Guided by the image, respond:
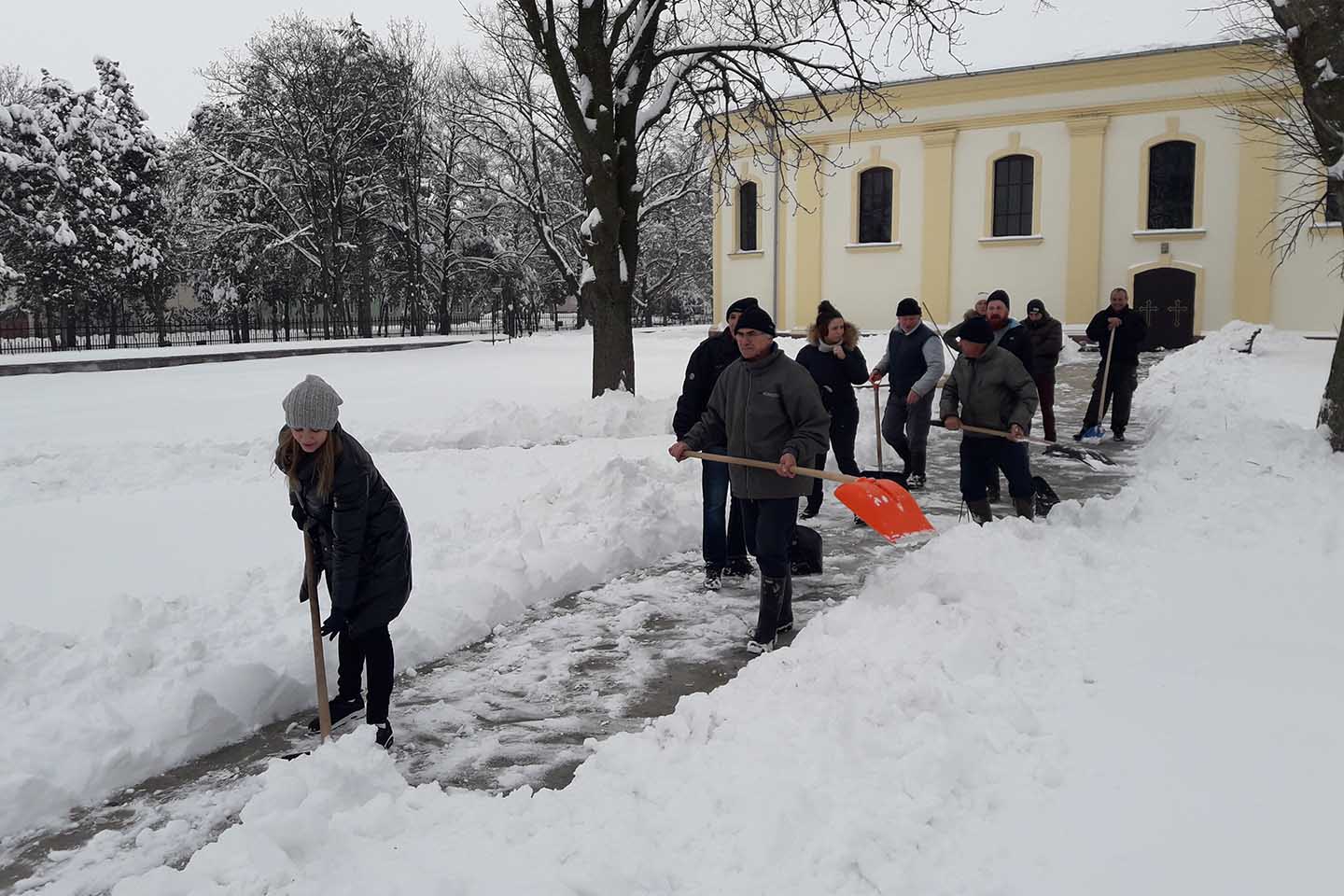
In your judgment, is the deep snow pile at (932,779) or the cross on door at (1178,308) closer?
the deep snow pile at (932,779)

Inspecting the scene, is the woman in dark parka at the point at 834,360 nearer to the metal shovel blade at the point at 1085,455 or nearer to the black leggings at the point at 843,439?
the black leggings at the point at 843,439

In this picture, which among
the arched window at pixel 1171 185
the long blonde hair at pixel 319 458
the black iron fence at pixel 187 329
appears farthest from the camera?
the black iron fence at pixel 187 329

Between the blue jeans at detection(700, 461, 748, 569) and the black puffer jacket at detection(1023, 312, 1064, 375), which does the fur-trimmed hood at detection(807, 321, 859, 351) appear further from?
the black puffer jacket at detection(1023, 312, 1064, 375)

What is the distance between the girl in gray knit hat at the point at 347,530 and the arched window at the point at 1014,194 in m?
31.7

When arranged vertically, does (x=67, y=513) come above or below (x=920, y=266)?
below

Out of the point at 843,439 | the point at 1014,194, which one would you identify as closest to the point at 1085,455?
the point at 843,439

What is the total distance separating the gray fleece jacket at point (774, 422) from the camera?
19.2 ft

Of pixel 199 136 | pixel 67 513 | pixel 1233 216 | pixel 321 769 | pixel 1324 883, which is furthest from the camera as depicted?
pixel 199 136

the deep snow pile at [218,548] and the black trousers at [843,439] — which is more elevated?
the black trousers at [843,439]

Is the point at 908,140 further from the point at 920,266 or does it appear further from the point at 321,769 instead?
the point at 321,769

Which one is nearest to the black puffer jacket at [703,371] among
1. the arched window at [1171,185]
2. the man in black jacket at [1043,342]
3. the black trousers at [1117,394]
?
the man in black jacket at [1043,342]

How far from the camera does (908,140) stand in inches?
1326

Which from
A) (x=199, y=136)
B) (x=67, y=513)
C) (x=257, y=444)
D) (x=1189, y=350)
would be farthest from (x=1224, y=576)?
(x=199, y=136)

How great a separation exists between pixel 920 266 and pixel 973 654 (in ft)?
101
